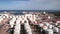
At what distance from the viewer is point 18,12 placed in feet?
13.7

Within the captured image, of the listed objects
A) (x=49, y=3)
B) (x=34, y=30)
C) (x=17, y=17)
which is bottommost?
(x=34, y=30)

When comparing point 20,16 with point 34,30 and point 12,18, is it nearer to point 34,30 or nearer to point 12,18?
point 12,18

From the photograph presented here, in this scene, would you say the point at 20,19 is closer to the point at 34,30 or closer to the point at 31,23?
the point at 31,23

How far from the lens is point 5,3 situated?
4.03 metres

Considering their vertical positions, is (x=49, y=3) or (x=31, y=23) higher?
(x=49, y=3)

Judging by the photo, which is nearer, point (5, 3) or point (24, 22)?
point (5, 3)

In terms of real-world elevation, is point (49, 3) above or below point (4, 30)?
above

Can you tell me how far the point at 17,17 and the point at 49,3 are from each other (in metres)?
0.84

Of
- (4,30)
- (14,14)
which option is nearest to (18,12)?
(14,14)

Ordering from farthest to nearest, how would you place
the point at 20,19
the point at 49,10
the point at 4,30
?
1. the point at 20,19
2. the point at 49,10
3. the point at 4,30

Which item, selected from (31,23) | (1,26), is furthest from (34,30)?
(1,26)

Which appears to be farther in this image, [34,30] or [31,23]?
[31,23]

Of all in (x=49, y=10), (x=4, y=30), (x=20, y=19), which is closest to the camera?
(x=4, y=30)

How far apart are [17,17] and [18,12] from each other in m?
0.35
